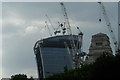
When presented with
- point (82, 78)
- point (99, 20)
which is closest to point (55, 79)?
point (82, 78)

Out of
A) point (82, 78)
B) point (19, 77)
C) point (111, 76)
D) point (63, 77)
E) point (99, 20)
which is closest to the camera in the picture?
point (111, 76)

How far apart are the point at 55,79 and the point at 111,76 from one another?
36.0m

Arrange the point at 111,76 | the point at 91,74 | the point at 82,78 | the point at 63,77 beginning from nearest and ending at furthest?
the point at 111,76, the point at 91,74, the point at 82,78, the point at 63,77

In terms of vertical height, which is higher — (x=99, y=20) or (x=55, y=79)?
(x=99, y=20)

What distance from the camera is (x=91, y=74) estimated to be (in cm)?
7044

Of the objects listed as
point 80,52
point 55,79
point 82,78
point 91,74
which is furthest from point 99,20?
point 91,74

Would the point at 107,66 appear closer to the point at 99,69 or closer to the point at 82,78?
the point at 99,69

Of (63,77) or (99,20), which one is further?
(99,20)

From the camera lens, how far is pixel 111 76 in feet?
216

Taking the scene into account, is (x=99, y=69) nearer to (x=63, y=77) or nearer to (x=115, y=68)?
(x=115, y=68)

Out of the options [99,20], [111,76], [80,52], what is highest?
[99,20]

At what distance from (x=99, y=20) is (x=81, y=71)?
92.3 m

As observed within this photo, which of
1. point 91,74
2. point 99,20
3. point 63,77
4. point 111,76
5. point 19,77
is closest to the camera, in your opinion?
point 111,76

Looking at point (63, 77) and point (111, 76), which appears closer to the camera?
point (111, 76)
